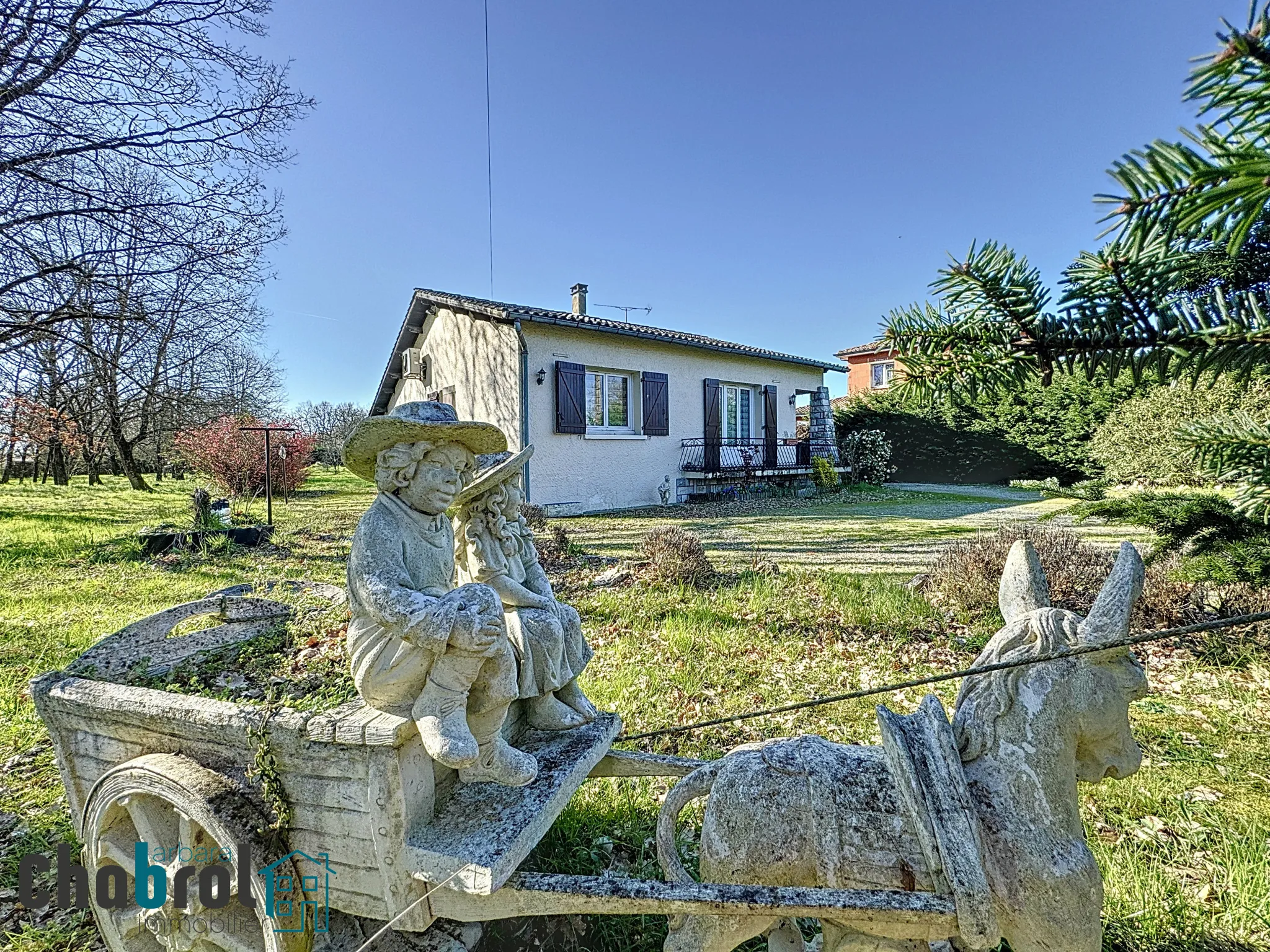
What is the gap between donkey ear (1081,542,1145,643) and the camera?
1.18m

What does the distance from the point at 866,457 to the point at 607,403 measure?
32.3 ft

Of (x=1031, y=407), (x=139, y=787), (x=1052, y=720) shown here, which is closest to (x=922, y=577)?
(x=1052, y=720)

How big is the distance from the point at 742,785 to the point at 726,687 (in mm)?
2603

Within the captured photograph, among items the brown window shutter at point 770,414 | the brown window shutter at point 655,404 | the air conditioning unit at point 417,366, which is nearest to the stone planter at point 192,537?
the air conditioning unit at point 417,366

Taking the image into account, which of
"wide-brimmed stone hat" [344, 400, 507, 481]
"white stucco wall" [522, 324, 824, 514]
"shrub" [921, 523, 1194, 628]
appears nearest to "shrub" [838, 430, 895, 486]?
"white stucco wall" [522, 324, 824, 514]

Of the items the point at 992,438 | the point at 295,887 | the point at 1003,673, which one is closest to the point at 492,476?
the point at 295,887

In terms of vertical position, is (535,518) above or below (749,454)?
below

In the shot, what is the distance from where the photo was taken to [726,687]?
393 centimetres

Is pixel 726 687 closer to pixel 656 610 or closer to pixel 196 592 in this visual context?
pixel 656 610

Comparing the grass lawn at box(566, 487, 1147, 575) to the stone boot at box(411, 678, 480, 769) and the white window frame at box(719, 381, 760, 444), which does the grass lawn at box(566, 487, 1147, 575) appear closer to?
the white window frame at box(719, 381, 760, 444)

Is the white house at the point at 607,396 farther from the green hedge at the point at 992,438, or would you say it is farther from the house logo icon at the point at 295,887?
the house logo icon at the point at 295,887

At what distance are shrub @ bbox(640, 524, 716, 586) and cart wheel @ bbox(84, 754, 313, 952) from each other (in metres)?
4.86

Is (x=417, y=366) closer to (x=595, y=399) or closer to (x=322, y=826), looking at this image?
(x=595, y=399)

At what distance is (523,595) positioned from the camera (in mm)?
1928
